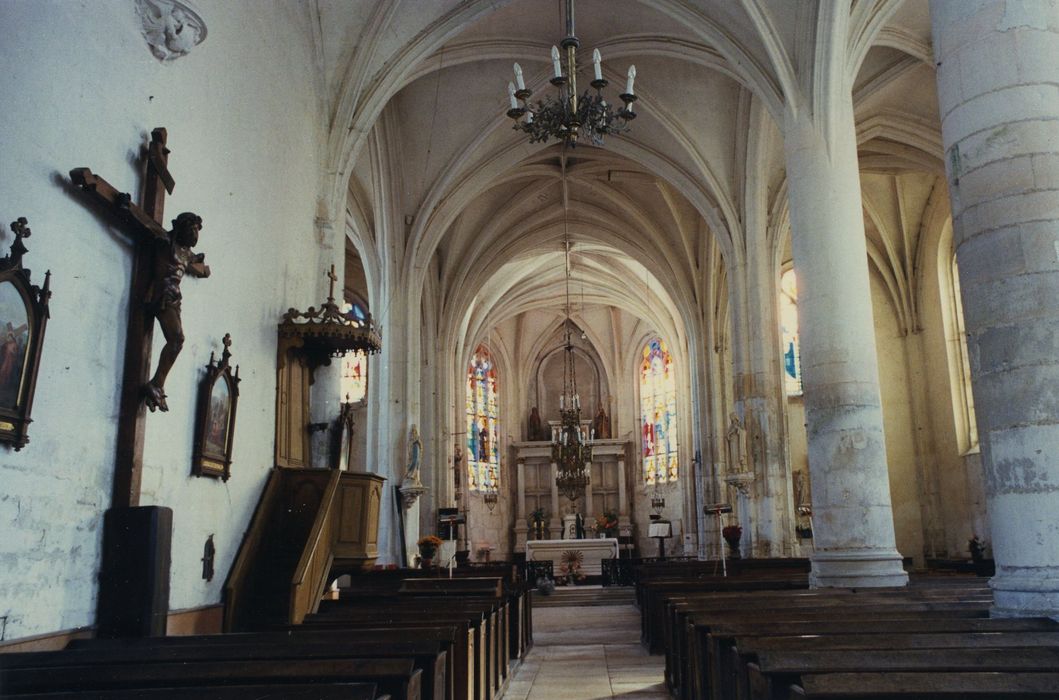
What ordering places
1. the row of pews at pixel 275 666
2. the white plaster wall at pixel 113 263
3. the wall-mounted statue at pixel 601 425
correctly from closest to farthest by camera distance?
the row of pews at pixel 275 666
the white plaster wall at pixel 113 263
the wall-mounted statue at pixel 601 425

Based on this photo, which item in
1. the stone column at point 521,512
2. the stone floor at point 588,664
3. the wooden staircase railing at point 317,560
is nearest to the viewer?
the stone floor at point 588,664

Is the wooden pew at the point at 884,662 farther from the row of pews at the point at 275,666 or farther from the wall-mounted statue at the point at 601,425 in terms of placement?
the wall-mounted statue at the point at 601,425

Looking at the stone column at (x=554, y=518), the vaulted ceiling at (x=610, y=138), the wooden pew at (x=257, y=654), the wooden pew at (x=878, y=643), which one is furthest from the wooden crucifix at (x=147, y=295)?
the stone column at (x=554, y=518)

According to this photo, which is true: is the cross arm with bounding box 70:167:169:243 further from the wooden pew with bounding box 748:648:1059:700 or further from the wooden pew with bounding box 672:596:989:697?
the wooden pew with bounding box 748:648:1059:700

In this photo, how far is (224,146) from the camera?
8414mm

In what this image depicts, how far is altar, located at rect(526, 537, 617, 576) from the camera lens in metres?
25.1

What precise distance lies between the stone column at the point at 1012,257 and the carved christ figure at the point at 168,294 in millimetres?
5099

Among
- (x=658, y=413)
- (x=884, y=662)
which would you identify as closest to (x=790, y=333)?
(x=658, y=413)

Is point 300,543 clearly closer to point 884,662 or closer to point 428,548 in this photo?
point 884,662

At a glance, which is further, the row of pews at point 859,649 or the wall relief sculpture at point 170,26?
the wall relief sculpture at point 170,26

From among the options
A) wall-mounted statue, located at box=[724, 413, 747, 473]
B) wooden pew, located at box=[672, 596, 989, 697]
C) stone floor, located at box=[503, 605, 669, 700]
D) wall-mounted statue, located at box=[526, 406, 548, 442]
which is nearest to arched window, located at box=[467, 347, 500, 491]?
wall-mounted statue, located at box=[526, 406, 548, 442]

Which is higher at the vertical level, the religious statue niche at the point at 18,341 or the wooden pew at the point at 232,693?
the religious statue niche at the point at 18,341

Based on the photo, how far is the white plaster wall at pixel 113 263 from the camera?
17.3ft

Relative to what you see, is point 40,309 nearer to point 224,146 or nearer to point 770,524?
point 224,146
